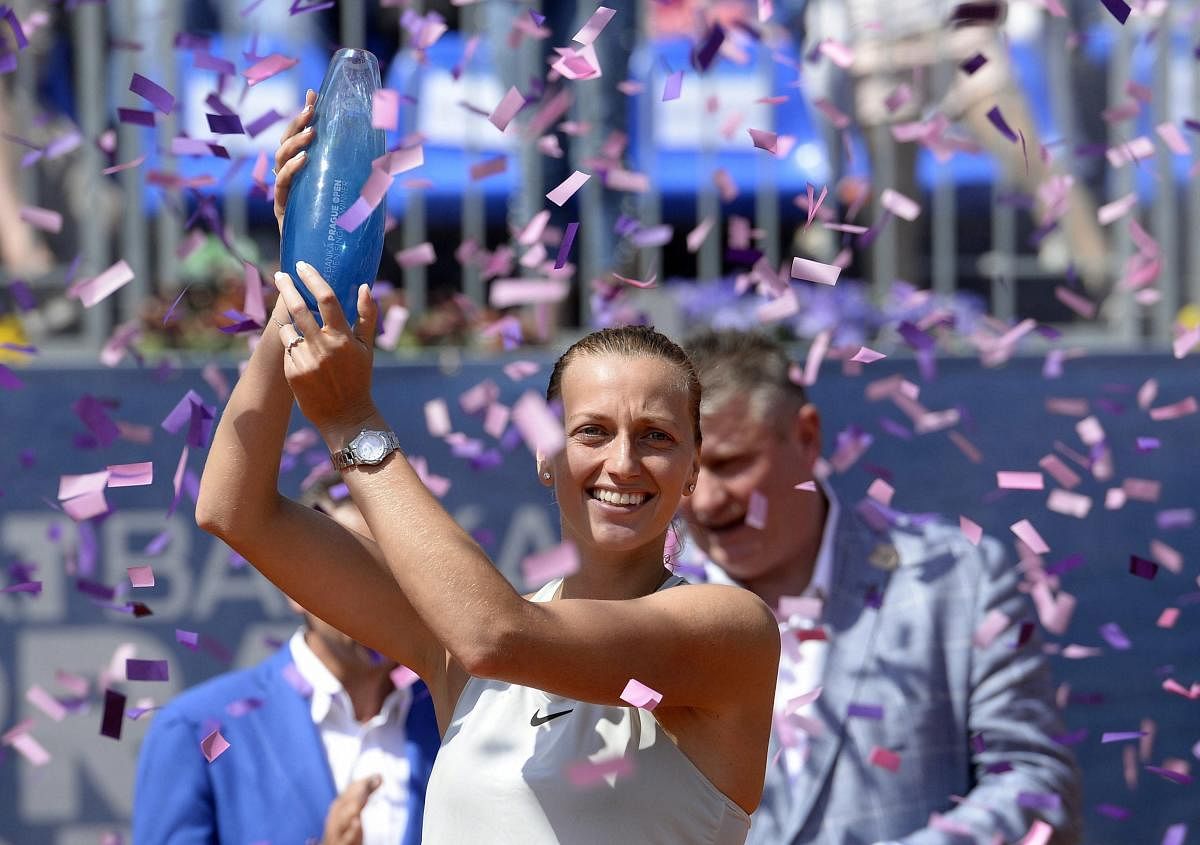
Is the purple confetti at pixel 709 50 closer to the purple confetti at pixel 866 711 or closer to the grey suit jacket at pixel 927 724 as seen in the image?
the grey suit jacket at pixel 927 724

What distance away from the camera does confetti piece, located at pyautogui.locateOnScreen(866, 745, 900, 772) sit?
9.93ft

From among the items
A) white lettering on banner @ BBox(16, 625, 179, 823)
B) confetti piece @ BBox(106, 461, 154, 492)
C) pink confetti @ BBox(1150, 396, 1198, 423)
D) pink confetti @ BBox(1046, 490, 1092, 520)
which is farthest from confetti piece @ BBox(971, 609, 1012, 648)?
white lettering on banner @ BBox(16, 625, 179, 823)

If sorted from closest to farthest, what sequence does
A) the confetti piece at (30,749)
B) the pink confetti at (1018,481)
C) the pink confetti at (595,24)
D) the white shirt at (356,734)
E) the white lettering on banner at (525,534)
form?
the pink confetti at (595,24)
the white shirt at (356,734)
the pink confetti at (1018,481)
the confetti piece at (30,749)
the white lettering on banner at (525,534)

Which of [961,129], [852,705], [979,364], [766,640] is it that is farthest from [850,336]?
[766,640]

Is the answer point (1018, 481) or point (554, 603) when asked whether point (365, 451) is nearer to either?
point (554, 603)

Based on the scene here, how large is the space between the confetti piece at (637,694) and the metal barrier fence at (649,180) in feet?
8.04

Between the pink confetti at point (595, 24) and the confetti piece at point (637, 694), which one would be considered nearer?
the confetti piece at point (637, 694)

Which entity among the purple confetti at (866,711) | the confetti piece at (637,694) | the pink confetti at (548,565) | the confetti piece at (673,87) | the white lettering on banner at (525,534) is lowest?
the white lettering on banner at (525,534)

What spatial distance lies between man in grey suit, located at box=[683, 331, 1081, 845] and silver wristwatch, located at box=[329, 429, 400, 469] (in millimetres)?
1373

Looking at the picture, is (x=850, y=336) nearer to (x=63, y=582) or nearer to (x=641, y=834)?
(x=63, y=582)

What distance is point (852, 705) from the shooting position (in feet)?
10.1

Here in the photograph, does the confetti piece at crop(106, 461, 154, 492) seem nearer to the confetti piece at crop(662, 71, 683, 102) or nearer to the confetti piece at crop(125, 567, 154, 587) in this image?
the confetti piece at crop(125, 567, 154, 587)

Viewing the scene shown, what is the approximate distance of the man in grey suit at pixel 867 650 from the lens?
3.02m

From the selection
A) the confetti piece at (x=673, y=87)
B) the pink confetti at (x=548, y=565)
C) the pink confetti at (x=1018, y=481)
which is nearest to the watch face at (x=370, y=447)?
the pink confetti at (x=548, y=565)
